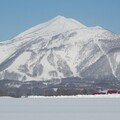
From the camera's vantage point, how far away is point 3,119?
104ft

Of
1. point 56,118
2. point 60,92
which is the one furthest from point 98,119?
point 60,92

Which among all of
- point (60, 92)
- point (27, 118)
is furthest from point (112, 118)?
point (60, 92)

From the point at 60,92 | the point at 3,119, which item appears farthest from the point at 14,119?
the point at 60,92

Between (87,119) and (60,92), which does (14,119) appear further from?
(60,92)

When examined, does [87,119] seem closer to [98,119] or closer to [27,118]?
[98,119]

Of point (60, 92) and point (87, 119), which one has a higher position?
point (60, 92)

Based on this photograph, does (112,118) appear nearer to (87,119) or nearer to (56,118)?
(87,119)

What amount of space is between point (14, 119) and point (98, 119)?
236 inches

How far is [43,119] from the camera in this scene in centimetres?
3162

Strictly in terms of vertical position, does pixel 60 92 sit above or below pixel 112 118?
above

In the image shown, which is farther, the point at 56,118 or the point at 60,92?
the point at 60,92

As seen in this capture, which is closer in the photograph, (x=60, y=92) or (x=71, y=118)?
(x=71, y=118)

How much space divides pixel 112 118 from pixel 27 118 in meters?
6.16

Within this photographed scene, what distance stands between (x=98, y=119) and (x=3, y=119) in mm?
6709
